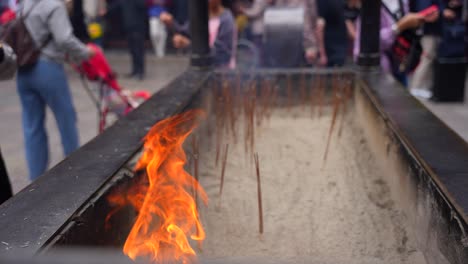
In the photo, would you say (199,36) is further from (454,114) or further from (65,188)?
(454,114)

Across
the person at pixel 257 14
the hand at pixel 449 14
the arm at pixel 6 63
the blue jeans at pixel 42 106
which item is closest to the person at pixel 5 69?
the arm at pixel 6 63

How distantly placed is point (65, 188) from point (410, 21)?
3.93 metres

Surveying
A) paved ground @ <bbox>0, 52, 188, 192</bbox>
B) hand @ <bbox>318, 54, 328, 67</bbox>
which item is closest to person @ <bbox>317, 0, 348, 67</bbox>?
hand @ <bbox>318, 54, 328, 67</bbox>

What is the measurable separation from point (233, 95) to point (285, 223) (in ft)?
6.62

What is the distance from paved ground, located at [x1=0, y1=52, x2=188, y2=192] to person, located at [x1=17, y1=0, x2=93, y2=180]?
443 mm

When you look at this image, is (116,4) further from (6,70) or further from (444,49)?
(6,70)

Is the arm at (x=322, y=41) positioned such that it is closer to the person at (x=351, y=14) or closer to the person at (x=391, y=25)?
the person at (x=351, y=14)

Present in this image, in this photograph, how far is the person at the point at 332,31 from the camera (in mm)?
6090

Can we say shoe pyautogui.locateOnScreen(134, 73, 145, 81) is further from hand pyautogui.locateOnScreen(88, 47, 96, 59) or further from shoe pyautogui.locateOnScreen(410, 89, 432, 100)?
hand pyautogui.locateOnScreen(88, 47, 96, 59)

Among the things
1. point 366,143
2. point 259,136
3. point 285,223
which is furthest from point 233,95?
point 285,223

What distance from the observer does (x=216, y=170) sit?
3.50 metres

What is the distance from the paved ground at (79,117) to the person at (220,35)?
1692 millimetres

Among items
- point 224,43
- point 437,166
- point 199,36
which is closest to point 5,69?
point 437,166

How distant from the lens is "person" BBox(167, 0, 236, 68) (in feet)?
17.2
